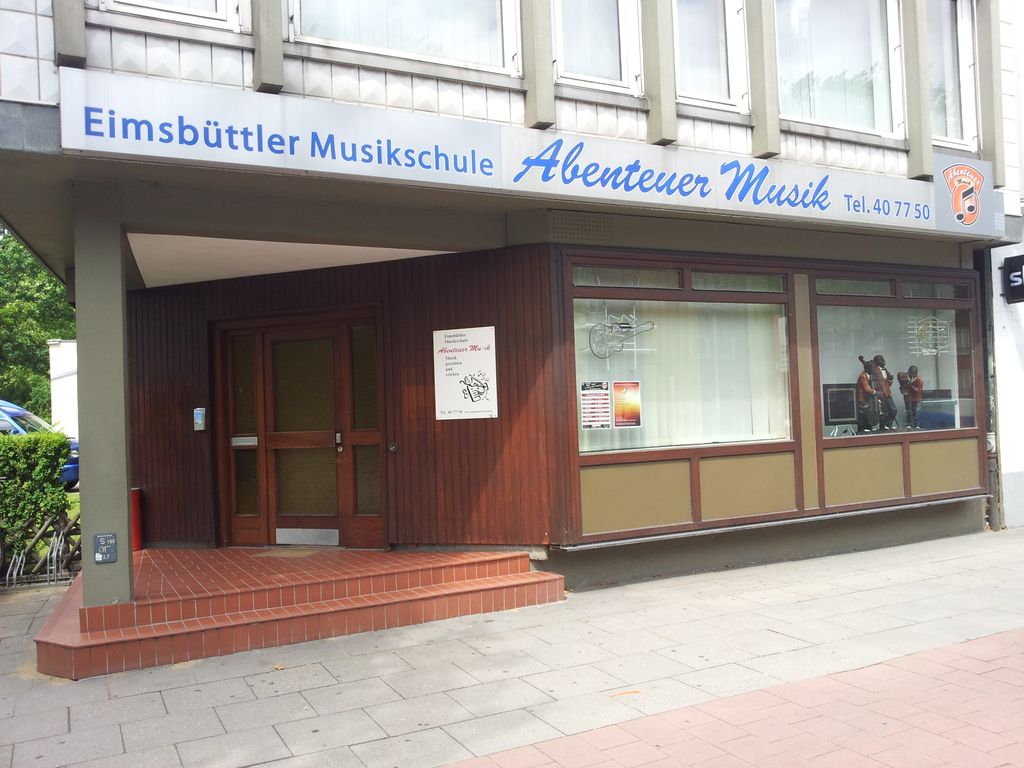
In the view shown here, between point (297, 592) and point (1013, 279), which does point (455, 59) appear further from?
point (1013, 279)

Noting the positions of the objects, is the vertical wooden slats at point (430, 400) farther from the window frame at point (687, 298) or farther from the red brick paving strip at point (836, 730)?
the red brick paving strip at point (836, 730)

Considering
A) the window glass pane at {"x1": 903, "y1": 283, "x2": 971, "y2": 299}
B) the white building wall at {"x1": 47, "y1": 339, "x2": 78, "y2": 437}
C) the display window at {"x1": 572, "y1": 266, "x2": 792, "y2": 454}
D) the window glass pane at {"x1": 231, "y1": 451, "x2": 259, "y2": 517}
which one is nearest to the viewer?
the display window at {"x1": 572, "y1": 266, "x2": 792, "y2": 454}

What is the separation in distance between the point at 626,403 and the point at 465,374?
1.54 m

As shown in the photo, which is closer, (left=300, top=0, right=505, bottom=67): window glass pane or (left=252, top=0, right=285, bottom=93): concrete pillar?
(left=252, top=0, right=285, bottom=93): concrete pillar

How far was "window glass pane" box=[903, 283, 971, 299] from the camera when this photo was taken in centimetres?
1001

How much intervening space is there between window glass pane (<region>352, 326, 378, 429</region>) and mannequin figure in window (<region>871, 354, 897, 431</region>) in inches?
224

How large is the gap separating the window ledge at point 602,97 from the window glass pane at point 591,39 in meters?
0.29

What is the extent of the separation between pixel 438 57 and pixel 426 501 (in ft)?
12.7

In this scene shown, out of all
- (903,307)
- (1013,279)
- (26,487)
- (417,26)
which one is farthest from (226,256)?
(1013,279)

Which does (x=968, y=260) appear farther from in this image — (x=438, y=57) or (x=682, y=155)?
(x=438, y=57)

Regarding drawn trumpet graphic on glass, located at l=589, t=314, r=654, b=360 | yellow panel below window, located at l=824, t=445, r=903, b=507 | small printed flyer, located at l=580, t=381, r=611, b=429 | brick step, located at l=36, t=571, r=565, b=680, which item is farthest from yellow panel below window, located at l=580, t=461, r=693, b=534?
yellow panel below window, located at l=824, t=445, r=903, b=507

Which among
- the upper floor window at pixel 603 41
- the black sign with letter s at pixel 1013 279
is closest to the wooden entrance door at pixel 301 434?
the upper floor window at pixel 603 41

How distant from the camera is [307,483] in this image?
8.70 meters

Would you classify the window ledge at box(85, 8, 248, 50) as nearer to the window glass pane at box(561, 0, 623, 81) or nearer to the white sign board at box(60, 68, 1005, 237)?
the white sign board at box(60, 68, 1005, 237)
